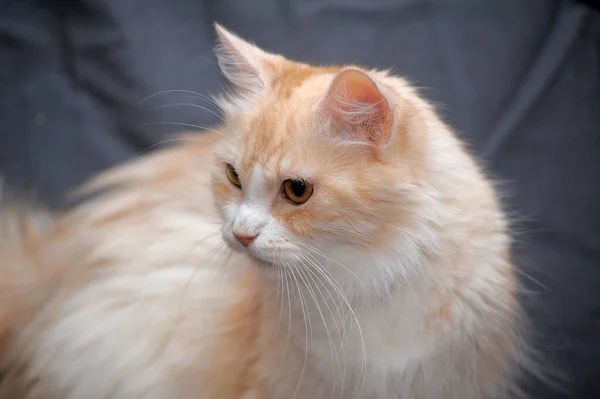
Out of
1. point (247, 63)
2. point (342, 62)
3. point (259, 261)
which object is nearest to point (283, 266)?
point (259, 261)

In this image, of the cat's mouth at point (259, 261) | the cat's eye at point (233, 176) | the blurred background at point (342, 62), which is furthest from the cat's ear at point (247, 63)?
the blurred background at point (342, 62)

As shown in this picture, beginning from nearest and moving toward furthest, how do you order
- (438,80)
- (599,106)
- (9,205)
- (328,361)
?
(328,361)
(9,205)
(599,106)
(438,80)

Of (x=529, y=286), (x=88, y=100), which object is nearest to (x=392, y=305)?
(x=529, y=286)

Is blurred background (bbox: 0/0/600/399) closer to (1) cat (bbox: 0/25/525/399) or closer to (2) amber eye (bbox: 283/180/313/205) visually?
(1) cat (bbox: 0/25/525/399)

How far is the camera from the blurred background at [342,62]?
1.20 metres

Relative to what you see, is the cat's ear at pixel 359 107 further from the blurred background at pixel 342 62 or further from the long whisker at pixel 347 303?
the blurred background at pixel 342 62

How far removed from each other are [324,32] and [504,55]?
430 mm

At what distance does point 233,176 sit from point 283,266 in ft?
0.45

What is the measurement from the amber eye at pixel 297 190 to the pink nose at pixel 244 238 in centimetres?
6

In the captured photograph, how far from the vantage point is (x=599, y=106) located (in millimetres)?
1252

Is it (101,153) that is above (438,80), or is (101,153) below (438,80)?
below

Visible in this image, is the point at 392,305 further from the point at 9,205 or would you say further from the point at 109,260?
the point at 9,205

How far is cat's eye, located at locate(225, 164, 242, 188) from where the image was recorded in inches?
28.8

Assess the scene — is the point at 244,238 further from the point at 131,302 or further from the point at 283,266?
the point at 131,302
